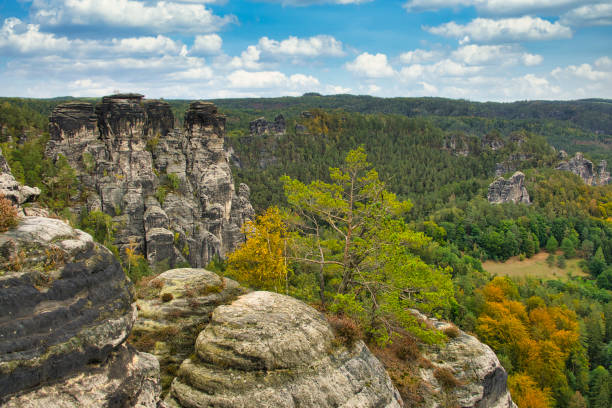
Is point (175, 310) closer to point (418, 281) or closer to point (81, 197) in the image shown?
point (418, 281)

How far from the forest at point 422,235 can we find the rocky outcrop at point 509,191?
4218 mm

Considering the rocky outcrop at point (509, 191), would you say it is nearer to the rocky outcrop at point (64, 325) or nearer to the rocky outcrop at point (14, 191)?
the rocky outcrop at point (64, 325)

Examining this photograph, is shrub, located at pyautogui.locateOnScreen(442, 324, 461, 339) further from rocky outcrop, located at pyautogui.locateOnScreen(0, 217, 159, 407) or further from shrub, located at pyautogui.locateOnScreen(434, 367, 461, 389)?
rocky outcrop, located at pyautogui.locateOnScreen(0, 217, 159, 407)

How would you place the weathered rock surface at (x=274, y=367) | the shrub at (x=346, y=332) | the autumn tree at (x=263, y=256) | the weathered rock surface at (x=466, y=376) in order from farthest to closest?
the autumn tree at (x=263, y=256) → the weathered rock surface at (x=466, y=376) → the shrub at (x=346, y=332) → the weathered rock surface at (x=274, y=367)

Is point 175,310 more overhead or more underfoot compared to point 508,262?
more overhead

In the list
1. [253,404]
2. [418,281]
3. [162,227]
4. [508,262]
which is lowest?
[508,262]

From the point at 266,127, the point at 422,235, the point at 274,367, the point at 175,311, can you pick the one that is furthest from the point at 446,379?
the point at 266,127

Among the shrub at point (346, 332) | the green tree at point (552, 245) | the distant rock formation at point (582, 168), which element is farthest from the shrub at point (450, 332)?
the distant rock formation at point (582, 168)

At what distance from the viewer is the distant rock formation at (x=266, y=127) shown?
5851 inches

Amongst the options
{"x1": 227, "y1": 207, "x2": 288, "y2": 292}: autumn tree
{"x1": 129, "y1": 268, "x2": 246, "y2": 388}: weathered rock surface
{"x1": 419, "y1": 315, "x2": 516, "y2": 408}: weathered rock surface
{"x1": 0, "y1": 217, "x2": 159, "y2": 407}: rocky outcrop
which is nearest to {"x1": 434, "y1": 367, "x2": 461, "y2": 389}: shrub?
{"x1": 419, "y1": 315, "x2": 516, "y2": 408}: weathered rock surface

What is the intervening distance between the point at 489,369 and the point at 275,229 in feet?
55.2

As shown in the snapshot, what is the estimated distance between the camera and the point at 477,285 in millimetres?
61844

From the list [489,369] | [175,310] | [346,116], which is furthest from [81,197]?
[346,116]

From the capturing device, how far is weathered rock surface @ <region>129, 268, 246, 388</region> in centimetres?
1577
